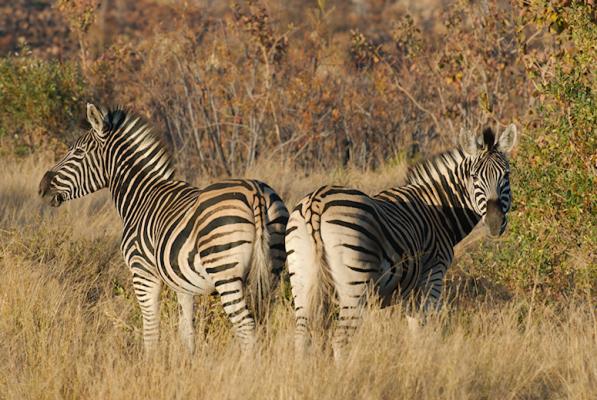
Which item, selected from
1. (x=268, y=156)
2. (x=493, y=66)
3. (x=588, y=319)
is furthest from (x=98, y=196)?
(x=588, y=319)

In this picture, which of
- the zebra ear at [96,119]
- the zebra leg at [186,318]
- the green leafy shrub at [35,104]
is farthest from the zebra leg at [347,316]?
the green leafy shrub at [35,104]

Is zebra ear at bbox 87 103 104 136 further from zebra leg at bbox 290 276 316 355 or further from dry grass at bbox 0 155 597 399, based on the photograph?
zebra leg at bbox 290 276 316 355

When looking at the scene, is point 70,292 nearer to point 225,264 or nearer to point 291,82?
point 225,264

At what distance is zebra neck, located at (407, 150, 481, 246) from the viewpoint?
23.9 ft

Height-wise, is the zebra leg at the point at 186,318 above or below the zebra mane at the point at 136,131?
below

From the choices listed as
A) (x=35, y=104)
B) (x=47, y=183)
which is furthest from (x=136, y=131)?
(x=35, y=104)

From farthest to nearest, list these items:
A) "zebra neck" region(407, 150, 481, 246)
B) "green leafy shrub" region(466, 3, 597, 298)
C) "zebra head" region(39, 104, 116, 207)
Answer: "zebra head" region(39, 104, 116, 207)
"zebra neck" region(407, 150, 481, 246)
"green leafy shrub" region(466, 3, 597, 298)

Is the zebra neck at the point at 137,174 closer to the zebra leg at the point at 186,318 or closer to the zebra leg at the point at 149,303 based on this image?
the zebra leg at the point at 149,303

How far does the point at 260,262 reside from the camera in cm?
611

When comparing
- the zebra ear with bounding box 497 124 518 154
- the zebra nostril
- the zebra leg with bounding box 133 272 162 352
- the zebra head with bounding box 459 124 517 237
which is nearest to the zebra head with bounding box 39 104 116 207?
the zebra nostril

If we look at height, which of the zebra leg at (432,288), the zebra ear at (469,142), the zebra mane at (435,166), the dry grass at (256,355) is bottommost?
the dry grass at (256,355)

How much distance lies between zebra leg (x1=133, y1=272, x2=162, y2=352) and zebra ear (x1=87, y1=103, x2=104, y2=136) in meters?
1.30

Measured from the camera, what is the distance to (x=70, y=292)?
792 centimetres

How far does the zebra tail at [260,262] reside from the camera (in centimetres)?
612
